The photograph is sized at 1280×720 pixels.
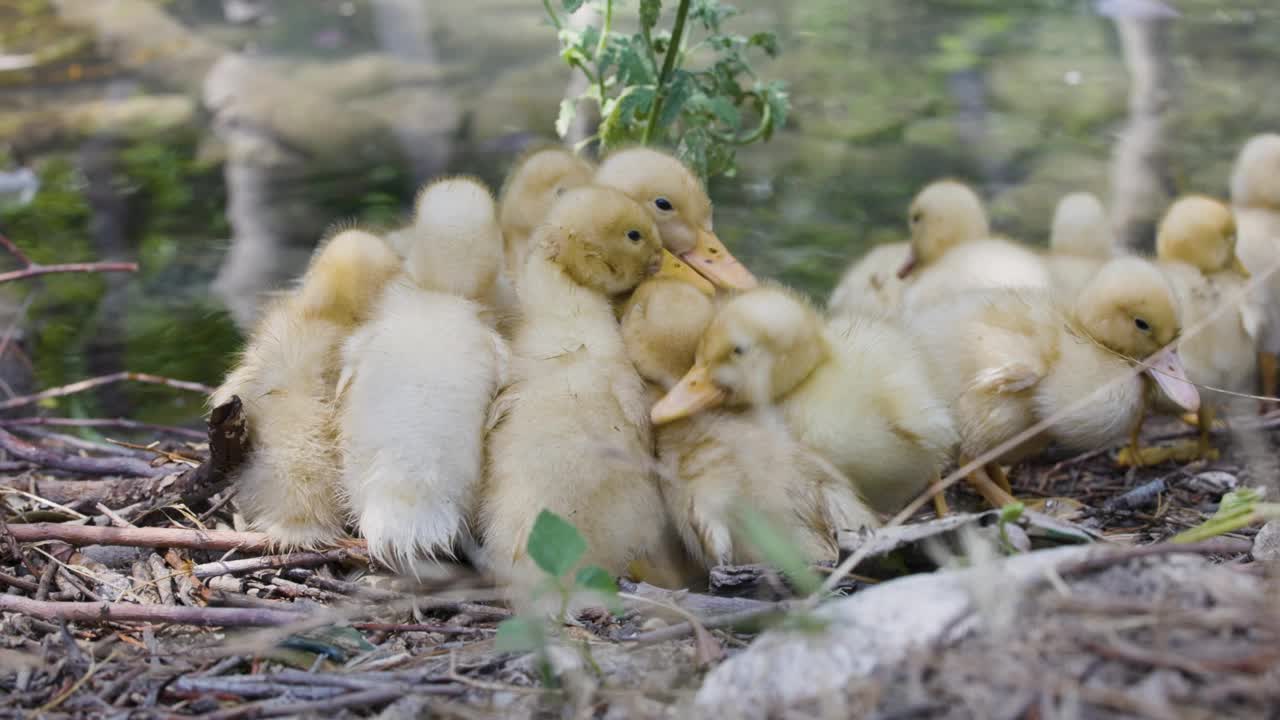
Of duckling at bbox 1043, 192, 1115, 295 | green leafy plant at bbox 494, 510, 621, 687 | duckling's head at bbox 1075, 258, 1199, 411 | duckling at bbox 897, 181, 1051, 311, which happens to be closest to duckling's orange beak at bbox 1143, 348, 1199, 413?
duckling's head at bbox 1075, 258, 1199, 411

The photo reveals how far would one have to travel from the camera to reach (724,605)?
7.75 feet

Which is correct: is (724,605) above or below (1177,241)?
below

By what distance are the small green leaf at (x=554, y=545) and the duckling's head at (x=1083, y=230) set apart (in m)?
2.67

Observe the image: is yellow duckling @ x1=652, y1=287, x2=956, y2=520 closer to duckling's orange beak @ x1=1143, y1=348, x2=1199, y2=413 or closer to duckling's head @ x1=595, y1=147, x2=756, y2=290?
duckling's head @ x1=595, y1=147, x2=756, y2=290

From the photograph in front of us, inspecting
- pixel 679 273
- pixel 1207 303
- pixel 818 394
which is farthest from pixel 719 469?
pixel 1207 303

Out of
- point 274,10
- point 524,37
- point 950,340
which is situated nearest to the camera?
point 950,340

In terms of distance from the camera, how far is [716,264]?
10.5ft

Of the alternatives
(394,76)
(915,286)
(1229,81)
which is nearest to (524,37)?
(394,76)

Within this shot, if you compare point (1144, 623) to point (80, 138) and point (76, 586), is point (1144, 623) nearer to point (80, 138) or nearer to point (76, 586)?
point (76, 586)

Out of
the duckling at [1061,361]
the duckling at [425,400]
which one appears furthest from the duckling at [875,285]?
the duckling at [425,400]

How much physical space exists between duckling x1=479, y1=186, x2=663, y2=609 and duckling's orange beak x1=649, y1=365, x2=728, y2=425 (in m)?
0.07

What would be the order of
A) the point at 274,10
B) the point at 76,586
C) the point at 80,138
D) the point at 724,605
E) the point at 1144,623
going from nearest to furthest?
1. the point at 1144,623
2. the point at 724,605
3. the point at 76,586
4. the point at 80,138
5. the point at 274,10

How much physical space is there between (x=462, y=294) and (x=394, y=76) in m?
6.24

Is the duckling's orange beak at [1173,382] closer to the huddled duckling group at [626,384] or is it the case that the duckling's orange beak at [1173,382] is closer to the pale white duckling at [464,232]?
the huddled duckling group at [626,384]
